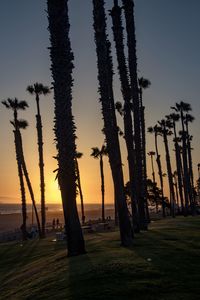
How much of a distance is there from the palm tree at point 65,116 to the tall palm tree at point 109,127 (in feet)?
9.38

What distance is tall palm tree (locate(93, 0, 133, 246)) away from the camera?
2056 cm

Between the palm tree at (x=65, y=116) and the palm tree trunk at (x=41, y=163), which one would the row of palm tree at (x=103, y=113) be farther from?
the palm tree trunk at (x=41, y=163)

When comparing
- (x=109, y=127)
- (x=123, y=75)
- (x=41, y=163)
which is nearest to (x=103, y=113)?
(x=109, y=127)

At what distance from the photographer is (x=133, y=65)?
32156 millimetres

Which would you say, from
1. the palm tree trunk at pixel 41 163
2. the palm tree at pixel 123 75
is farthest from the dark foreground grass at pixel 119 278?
the palm tree trunk at pixel 41 163

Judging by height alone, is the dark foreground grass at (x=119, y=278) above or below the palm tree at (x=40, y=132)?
below

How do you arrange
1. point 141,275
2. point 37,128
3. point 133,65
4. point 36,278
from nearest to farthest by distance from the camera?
1. point 141,275
2. point 36,278
3. point 133,65
4. point 37,128

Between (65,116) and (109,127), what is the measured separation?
3568mm

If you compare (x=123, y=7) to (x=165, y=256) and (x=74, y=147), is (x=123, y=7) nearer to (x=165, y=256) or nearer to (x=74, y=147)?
(x=74, y=147)

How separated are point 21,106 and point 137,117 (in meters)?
20.7

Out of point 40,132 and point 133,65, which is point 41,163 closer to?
point 40,132

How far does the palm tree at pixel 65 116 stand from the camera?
18.1 metres

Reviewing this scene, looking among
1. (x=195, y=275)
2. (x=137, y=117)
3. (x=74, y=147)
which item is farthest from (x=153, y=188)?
(x=195, y=275)

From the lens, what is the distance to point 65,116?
18.9 metres
